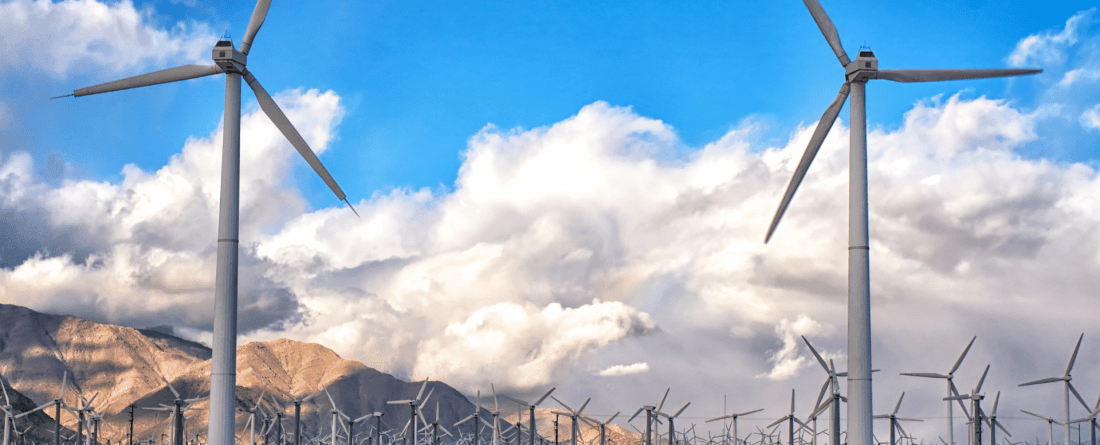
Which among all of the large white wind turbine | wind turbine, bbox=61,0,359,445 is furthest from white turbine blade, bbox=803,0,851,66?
wind turbine, bbox=61,0,359,445

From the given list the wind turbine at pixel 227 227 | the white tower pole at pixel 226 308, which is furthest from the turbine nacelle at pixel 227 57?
the white tower pole at pixel 226 308

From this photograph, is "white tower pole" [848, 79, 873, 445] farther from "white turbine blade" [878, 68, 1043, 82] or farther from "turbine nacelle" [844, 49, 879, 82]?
"white turbine blade" [878, 68, 1043, 82]

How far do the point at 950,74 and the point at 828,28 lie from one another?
6870 mm

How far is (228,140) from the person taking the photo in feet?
130

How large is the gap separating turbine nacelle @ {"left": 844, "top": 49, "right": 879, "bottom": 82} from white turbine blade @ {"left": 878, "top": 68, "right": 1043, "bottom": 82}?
4.11 m

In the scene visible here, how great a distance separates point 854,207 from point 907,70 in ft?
35.0

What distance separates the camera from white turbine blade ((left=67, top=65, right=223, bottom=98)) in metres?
43.8

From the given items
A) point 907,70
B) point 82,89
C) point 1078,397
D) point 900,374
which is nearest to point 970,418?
point 1078,397

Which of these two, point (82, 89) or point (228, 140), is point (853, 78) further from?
point (82, 89)

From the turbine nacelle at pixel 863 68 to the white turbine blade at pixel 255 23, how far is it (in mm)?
26563

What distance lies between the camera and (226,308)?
1486 inches

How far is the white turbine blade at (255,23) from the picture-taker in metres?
43.2

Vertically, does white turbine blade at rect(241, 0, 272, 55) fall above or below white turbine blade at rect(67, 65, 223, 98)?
above

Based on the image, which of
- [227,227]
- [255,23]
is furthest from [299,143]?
[227,227]
